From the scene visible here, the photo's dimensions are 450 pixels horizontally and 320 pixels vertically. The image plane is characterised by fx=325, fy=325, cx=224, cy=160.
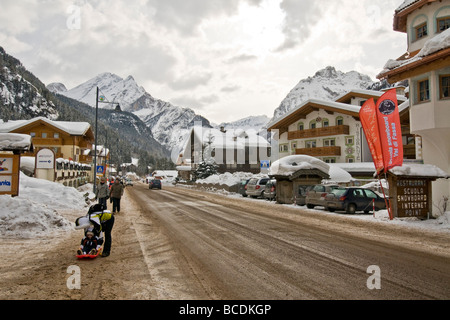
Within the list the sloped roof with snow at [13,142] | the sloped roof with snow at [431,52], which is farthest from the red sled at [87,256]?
the sloped roof with snow at [431,52]

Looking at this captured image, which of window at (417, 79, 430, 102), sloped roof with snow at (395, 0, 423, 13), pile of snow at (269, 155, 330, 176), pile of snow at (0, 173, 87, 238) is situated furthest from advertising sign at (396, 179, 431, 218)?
pile of snow at (0, 173, 87, 238)

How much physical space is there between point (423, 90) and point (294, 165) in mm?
8860

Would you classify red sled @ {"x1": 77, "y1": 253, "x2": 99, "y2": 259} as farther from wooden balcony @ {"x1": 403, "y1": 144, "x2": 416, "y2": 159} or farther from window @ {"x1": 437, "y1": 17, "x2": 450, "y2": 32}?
wooden balcony @ {"x1": 403, "y1": 144, "x2": 416, "y2": 159}

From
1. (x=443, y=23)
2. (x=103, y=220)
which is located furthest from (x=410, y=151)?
(x=103, y=220)

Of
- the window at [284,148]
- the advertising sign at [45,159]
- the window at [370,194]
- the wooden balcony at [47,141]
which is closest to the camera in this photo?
the window at [370,194]

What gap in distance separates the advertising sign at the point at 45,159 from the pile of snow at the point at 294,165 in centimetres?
1452

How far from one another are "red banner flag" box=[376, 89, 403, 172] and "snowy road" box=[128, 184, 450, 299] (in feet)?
12.2

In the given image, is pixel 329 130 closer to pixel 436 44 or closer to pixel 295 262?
pixel 436 44

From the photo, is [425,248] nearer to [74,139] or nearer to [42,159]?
[42,159]

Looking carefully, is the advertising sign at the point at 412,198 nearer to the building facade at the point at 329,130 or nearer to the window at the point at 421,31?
the window at the point at 421,31

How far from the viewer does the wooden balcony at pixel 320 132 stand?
128ft

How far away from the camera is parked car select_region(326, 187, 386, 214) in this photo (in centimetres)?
1616
